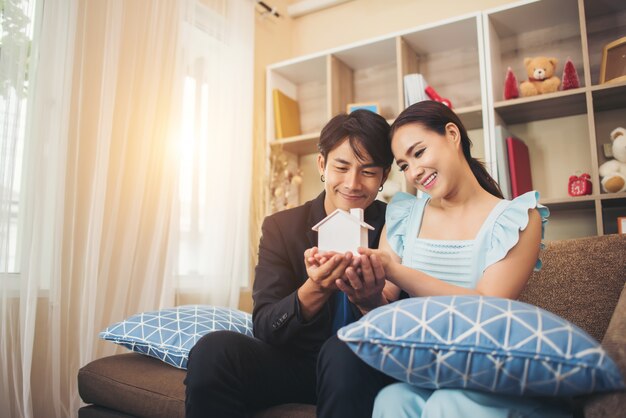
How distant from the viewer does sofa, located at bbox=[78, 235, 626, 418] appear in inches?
50.4

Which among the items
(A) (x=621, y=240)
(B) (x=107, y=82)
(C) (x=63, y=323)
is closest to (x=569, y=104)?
(A) (x=621, y=240)

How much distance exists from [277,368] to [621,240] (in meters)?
0.93

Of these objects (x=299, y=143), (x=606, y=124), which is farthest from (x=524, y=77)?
(x=299, y=143)

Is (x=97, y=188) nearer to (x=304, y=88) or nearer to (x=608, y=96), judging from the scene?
(x=304, y=88)

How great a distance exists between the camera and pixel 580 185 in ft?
7.09

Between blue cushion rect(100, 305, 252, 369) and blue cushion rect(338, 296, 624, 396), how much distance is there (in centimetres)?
68

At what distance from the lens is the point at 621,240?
1.34 m

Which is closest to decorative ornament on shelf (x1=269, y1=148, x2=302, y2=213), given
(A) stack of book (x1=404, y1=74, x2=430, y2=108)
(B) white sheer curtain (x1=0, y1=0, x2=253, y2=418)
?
(B) white sheer curtain (x1=0, y1=0, x2=253, y2=418)

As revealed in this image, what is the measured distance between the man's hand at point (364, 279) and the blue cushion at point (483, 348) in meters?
0.15

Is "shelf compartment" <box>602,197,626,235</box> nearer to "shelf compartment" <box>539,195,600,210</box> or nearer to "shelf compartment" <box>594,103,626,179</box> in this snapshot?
"shelf compartment" <box>539,195,600,210</box>

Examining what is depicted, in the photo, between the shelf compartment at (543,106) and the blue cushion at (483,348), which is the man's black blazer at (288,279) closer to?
the blue cushion at (483,348)

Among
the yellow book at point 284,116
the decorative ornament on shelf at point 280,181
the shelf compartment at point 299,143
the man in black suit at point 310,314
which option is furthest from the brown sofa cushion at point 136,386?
the yellow book at point 284,116

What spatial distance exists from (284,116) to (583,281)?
1.98 meters

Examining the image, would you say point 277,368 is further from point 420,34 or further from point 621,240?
point 420,34
